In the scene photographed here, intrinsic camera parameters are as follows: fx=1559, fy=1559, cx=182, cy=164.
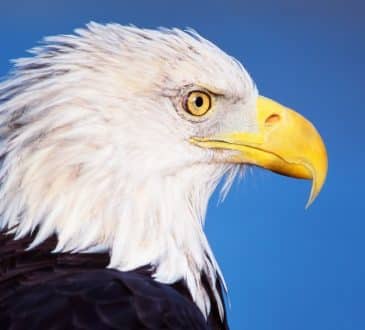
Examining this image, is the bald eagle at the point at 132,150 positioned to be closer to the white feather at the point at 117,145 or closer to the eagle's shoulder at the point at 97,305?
the white feather at the point at 117,145

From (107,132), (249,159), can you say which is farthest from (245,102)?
(107,132)

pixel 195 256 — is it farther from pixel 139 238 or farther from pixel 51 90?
pixel 51 90

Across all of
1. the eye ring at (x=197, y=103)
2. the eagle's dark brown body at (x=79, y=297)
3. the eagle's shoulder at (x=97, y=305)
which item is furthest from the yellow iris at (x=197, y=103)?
the eagle's shoulder at (x=97, y=305)

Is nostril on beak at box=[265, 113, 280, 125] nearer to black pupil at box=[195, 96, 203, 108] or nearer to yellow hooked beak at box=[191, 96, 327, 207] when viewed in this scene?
yellow hooked beak at box=[191, 96, 327, 207]

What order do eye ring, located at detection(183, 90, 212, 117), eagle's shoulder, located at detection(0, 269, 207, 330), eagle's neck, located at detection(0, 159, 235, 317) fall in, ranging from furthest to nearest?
eye ring, located at detection(183, 90, 212, 117) < eagle's neck, located at detection(0, 159, 235, 317) < eagle's shoulder, located at detection(0, 269, 207, 330)

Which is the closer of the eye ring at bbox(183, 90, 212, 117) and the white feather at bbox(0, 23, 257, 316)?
the white feather at bbox(0, 23, 257, 316)

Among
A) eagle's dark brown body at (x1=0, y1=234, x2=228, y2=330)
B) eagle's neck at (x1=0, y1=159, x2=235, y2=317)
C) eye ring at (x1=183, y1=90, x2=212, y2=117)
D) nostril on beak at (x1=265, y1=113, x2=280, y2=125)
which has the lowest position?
eagle's dark brown body at (x1=0, y1=234, x2=228, y2=330)

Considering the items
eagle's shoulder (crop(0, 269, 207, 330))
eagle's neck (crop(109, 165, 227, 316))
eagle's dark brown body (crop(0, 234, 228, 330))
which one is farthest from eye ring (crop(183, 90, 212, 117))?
eagle's shoulder (crop(0, 269, 207, 330))
